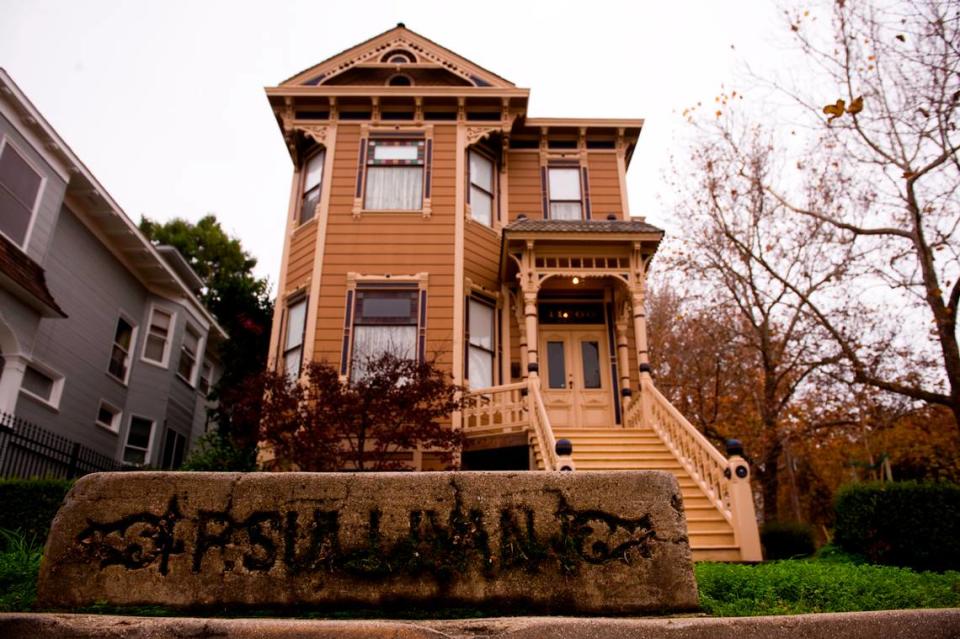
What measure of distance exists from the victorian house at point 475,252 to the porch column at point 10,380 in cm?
466

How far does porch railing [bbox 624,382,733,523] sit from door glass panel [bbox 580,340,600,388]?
158 centimetres

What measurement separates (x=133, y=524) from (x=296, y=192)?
11.9 metres

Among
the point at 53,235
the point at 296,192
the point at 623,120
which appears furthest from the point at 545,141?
the point at 53,235

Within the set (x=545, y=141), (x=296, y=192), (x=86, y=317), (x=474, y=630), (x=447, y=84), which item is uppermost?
(x=447, y=84)

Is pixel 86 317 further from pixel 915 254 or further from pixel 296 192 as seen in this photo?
pixel 915 254

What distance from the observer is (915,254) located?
1365 centimetres

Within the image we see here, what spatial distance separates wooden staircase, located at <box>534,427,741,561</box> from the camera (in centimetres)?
810

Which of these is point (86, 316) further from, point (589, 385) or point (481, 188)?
point (589, 385)

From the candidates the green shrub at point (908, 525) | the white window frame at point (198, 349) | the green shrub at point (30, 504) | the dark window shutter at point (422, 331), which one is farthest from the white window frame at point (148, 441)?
the green shrub at point (908, 525)

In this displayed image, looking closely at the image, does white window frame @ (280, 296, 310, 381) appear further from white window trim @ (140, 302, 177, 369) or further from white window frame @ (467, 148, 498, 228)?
white window trim @ (140, 302, 177, 369)

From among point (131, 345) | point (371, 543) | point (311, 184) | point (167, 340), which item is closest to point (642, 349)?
point (311, 184)

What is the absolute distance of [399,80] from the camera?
15.5 m

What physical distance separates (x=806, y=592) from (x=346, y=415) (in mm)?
6445

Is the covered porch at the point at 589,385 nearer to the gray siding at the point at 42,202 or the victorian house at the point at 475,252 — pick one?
the victorian house at the point at 475,252
